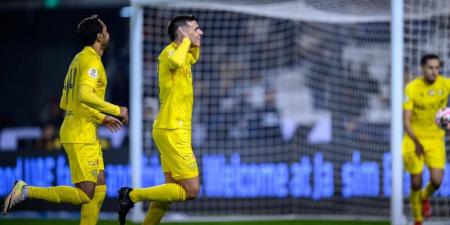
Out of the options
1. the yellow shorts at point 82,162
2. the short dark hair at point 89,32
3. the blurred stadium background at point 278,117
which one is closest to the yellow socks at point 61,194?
the yellow shorts at point 82,162

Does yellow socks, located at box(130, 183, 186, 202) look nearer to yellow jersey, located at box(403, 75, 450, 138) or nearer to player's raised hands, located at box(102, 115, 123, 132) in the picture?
player's raised hands, located at box(102, 115, 123, 132)

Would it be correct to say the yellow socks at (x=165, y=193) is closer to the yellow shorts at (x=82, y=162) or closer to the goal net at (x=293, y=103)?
the yellow shorts at (x=82, y=162)

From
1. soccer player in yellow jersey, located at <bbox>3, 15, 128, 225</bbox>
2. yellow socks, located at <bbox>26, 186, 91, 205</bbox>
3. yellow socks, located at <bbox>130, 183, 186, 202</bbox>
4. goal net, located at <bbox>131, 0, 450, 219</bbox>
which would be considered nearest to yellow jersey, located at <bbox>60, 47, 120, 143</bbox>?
soccer player in yellow jersey, located at <bbox>3, 15, 128, 225</bbox>

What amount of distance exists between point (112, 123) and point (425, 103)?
402 cm

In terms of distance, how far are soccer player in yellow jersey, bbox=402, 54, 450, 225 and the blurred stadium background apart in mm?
1277

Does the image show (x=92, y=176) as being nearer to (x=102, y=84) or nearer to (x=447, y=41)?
(x=102, y=84)

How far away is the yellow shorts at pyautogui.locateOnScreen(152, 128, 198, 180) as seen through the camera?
359 inches

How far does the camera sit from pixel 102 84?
29.7 feet

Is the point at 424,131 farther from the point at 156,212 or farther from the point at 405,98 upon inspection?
the point at 156,212

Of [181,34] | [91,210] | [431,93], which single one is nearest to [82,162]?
[91,210]

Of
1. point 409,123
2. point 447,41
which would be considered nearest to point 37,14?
point 447,41

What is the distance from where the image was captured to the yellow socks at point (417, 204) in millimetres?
11602

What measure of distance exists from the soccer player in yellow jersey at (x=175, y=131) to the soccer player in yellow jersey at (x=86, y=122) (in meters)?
0.38

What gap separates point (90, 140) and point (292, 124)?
6696 millimetres
